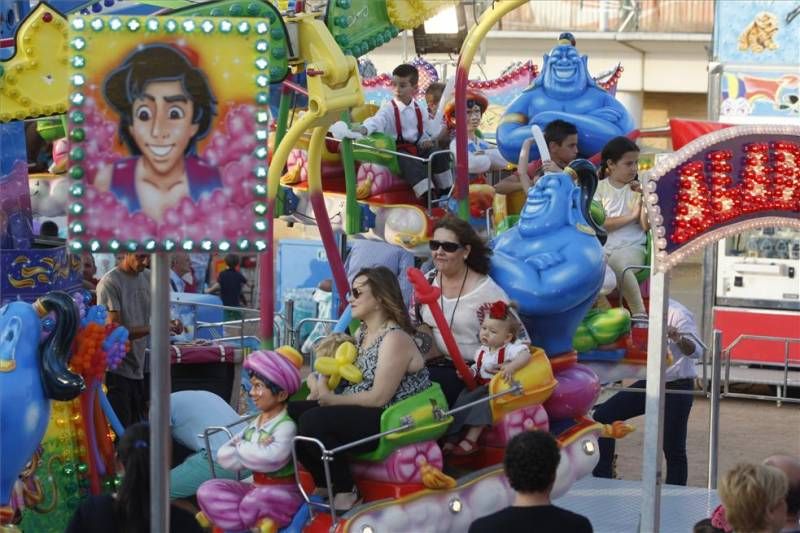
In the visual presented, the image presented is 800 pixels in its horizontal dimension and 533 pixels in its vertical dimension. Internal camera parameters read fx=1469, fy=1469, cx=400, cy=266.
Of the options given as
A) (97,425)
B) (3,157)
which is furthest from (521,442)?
(3,157)

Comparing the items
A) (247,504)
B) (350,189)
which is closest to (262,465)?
(247,504)

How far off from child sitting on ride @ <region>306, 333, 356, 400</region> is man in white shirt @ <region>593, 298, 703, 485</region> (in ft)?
8.02

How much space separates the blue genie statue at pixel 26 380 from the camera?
20.0ft

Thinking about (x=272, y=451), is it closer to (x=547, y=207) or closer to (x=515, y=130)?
(x=547, y=207)

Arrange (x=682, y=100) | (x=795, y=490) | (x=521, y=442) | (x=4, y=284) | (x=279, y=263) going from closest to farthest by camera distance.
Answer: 1. (x=521, y=442)
2. (x=795, y=490)
3. (x=4, y=284)
4. (x=279, y=263)
5. (x=682, y=100)

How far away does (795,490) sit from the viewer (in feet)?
15.9

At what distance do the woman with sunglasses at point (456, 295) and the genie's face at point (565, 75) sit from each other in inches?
106

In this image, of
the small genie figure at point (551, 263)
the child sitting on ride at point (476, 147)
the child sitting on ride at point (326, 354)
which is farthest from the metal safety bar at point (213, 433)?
the child sitting on ride at point (476, 147)

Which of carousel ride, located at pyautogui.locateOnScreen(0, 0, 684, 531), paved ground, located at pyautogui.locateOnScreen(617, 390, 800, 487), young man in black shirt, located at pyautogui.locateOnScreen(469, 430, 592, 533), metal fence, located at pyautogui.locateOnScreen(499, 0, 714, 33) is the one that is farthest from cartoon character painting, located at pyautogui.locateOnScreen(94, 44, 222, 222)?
metal fence, located at pyautogui.locateOnScreen(499, 0, 714, 33)

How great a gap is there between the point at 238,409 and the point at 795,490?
4653mm

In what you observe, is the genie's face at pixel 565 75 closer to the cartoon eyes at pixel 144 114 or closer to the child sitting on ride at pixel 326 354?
the child sitting on ride at pixel 326 354

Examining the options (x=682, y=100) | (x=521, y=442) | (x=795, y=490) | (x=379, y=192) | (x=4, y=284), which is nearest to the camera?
(x=521, y=442)

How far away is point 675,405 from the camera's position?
8.50 metres

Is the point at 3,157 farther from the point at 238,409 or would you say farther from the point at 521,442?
the point at 521,442
